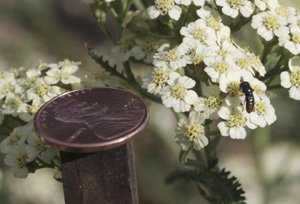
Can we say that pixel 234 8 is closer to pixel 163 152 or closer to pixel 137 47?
pixel 137 47

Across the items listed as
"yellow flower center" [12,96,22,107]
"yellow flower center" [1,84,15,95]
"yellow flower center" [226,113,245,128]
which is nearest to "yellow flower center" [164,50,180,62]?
"yellow flower center" [226,113,245,128]

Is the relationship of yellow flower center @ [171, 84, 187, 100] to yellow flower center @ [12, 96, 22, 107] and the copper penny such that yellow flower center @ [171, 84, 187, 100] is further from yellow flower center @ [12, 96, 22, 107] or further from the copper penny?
yellow flower center @ [12, 96, 22, 107]

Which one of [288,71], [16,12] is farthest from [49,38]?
[288,71]

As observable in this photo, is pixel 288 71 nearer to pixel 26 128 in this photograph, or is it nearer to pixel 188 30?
pixel 188 30

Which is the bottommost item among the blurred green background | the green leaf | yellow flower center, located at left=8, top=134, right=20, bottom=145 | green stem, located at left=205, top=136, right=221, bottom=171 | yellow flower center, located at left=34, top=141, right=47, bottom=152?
the blurred green background

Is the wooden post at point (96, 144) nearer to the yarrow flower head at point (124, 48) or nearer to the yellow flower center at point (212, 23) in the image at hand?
the yellow flower center at point (212, 23)
